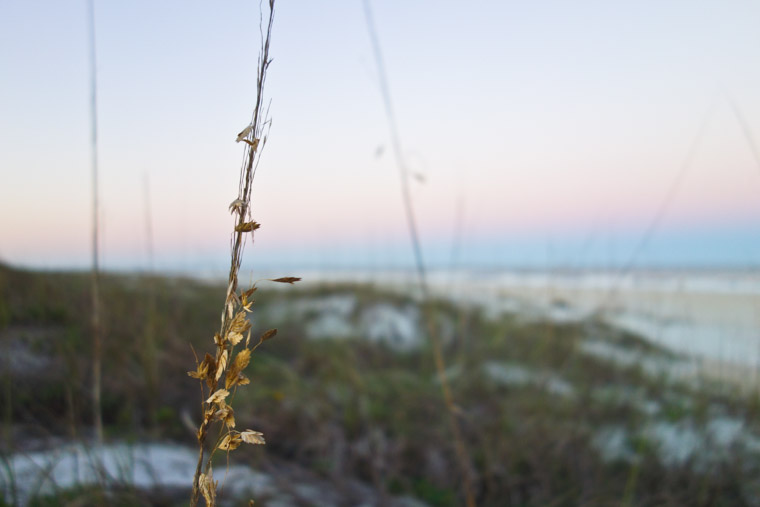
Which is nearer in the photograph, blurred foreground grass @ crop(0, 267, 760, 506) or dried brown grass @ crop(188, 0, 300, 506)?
dried brown grass @ crop(188, 0, 300, 506)

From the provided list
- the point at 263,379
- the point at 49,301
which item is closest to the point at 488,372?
the point at 263,379

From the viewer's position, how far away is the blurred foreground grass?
89.1 inches

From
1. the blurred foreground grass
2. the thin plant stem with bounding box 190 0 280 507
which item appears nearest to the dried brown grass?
the thin plant stem with bounding box 190 0 280 507

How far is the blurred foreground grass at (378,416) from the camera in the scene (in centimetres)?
226

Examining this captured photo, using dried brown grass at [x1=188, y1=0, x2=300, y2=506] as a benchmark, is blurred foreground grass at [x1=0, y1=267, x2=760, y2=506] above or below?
below

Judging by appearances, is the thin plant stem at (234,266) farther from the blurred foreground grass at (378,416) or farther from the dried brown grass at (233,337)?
the blurred foreground grass at (378,416)

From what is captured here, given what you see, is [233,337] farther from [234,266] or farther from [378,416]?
[378,416]

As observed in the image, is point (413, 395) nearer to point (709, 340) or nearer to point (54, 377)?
point (54, 377)

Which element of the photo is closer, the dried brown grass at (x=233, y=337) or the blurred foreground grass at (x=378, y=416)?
the dried brown grass at (x=233, y=337)

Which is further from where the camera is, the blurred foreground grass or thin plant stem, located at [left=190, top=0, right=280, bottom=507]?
the blurred foreground grass

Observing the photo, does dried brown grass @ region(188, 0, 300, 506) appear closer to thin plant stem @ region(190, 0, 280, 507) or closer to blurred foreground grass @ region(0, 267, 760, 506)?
thin plant stem @ region(190, 0, 280, 507)

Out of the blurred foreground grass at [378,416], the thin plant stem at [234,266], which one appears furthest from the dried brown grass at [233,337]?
the blurred foreground grass at [378,416]

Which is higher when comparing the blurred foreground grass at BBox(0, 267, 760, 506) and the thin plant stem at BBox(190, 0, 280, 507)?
the thin plant stem at BBox(190, 0, 280, 507)

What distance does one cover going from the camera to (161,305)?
462cm
